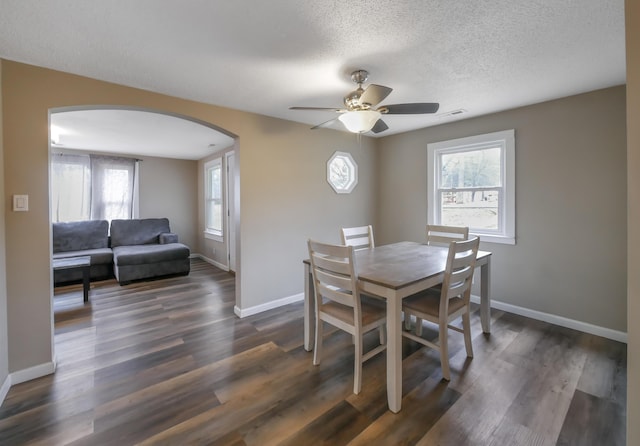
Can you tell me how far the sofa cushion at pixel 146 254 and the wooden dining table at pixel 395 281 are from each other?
3376 mm

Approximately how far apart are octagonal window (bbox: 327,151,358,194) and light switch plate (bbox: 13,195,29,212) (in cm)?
299

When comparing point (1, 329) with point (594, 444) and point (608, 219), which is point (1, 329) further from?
point (608, 219)

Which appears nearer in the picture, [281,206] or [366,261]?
[366,261]

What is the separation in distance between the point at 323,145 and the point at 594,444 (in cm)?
357

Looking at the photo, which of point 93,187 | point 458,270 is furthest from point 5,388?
point 93,187

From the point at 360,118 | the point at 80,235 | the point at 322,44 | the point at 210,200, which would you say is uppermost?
the point at 322,44

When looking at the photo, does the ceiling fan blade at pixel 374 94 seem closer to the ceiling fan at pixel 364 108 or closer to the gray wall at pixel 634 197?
the ceiling fan at pixel 364 108

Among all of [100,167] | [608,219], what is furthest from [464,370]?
[100,167]

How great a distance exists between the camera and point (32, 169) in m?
2.03

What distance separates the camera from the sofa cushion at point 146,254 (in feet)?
14.3

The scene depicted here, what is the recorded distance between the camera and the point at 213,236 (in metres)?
5.84

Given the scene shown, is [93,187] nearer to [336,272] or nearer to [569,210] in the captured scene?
[336,272]

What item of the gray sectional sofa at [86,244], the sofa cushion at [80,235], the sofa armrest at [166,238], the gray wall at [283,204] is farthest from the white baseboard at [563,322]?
the sofa cushion at [80,235]

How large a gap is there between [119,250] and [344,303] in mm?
4579
